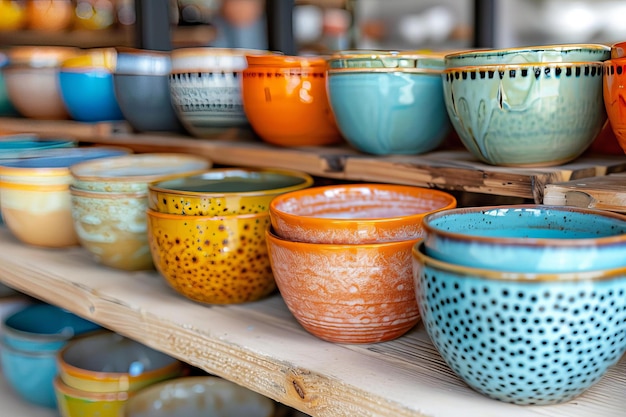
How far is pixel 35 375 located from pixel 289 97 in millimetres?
667

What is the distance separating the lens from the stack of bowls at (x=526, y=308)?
471 mm

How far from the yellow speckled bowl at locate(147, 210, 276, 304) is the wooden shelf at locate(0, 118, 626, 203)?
133mm

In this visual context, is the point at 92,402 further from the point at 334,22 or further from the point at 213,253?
the point at 334,22

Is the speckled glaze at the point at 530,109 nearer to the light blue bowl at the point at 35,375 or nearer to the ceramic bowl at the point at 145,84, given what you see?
the ceramic bowl at the point at 145,84

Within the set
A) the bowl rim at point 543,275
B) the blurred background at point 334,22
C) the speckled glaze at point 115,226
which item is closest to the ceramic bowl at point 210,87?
the speckled glaze at point 115,226

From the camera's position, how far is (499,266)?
1.58ft

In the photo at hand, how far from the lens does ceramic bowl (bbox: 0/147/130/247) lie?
1101 millimetres

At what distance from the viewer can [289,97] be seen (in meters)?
0.91

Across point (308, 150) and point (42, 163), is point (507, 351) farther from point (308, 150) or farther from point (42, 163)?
point (42, 163)

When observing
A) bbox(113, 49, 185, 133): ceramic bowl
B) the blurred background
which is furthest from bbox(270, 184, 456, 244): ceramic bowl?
the blurred background

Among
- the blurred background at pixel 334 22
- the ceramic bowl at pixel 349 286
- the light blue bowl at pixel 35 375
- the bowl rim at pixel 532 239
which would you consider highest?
the blurred background at pixel 334 22

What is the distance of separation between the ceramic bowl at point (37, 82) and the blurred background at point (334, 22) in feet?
3.78

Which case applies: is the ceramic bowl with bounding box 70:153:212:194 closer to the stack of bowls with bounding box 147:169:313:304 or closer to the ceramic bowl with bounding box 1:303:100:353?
the stack of bowls with bounding box 147:169:313:304

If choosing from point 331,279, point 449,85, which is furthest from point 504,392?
point 449,85
